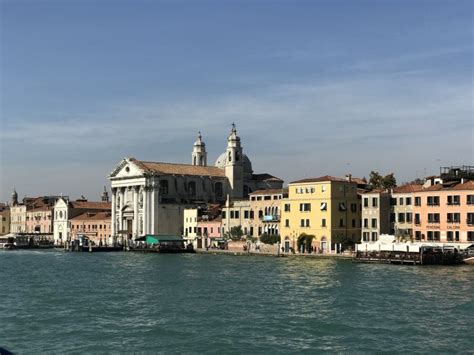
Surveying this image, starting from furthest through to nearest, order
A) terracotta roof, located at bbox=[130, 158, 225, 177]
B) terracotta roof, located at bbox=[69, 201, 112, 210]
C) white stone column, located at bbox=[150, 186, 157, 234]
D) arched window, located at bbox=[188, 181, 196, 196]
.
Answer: terracotta roof, located at bbox=[69, 201, 112, 210]
arched window, located at bbox=[188, 181, 196, 196]
terracotta roof, located at bbox=[130, 158, 225, 177]
white stone column, located at bbox=[150, 186, 157, 234]

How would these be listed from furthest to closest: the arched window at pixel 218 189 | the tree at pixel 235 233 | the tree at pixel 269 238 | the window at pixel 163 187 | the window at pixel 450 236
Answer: the arched window at pixel 218 189, the window at pixel 163 187, the tree at pixel 235 233, the tree at pixel 269 238, the window at pixel 450 236

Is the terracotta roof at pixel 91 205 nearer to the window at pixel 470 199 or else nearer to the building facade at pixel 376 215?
the building facade at pixel 376 215

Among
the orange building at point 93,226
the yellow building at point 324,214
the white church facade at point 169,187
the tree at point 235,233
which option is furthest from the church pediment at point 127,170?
the yellow building at point 324,214

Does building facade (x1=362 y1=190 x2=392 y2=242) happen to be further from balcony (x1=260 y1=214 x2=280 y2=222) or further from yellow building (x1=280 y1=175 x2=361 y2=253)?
balcony (x1=260 y1=214 x2=280 y2=222)

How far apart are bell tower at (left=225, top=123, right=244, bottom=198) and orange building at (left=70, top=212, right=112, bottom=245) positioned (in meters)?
15.5

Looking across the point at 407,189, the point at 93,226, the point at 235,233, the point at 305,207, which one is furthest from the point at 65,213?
the point at 407,189

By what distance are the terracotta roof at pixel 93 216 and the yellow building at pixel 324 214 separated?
36536 millimetres

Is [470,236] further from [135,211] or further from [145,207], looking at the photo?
[135,211]

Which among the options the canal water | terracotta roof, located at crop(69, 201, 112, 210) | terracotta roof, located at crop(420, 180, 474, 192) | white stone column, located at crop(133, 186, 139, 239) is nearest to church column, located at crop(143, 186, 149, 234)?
white stone column, located at crop(133, 186, 139, 239)

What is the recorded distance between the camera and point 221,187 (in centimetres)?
9119

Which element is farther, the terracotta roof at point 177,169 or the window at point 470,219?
the terracotta roof at point 177,169

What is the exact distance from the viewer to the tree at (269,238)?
66312mm

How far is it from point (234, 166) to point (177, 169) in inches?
286

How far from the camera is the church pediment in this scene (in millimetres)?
84812
